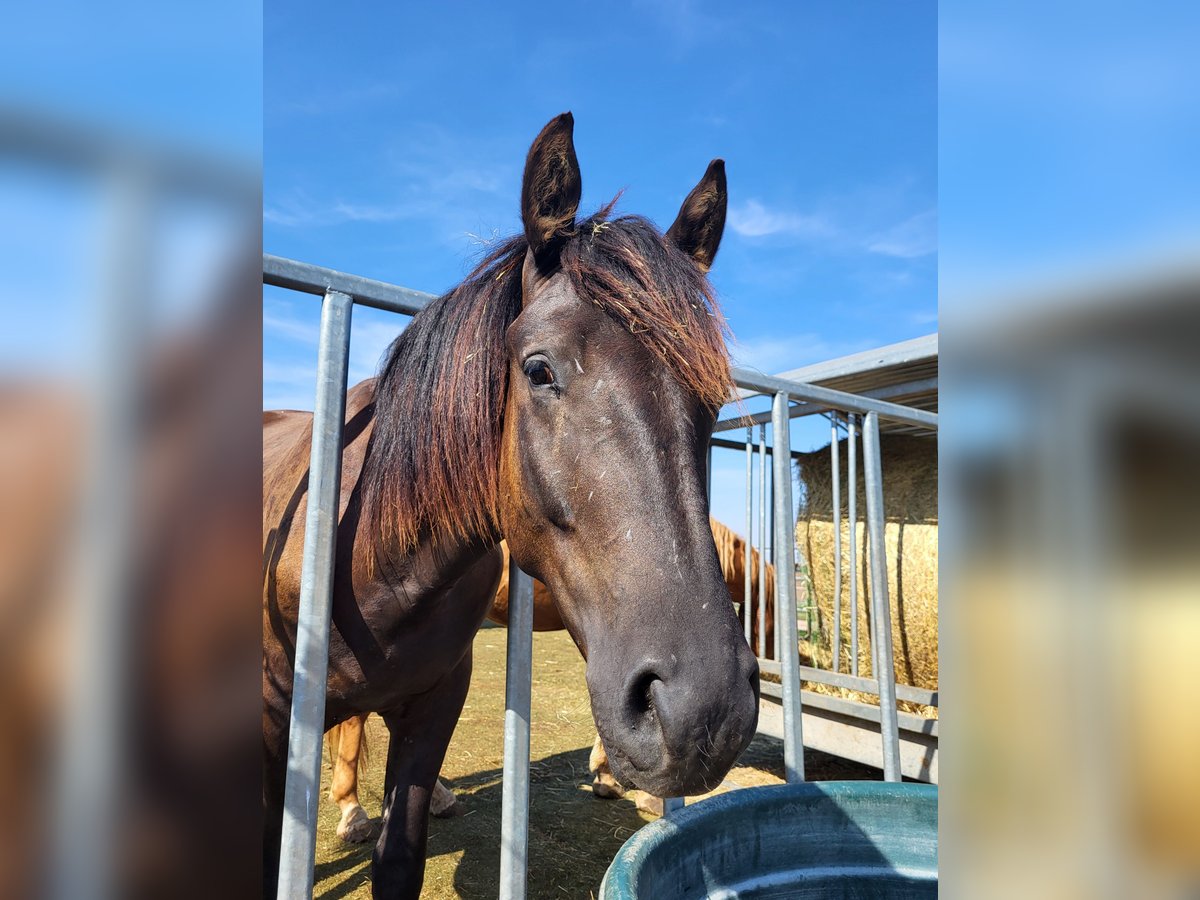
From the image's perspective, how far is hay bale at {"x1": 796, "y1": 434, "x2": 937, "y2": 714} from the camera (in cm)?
505

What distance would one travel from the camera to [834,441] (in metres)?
4.44

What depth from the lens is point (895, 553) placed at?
5293 millimetres

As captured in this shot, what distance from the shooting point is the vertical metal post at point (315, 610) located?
1.58 m

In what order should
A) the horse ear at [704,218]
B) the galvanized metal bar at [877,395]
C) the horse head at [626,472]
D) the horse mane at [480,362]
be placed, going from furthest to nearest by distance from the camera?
1. the galvanized metal bar at [877,395]
2. the horse ear at [704,218]
3. the horse mane at [480,362]
4. the horse head at [626,472]

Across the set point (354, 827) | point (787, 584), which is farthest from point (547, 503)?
point (354, 827)

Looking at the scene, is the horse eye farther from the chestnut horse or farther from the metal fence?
the metal fence

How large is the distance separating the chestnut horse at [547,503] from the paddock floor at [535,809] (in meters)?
1.25

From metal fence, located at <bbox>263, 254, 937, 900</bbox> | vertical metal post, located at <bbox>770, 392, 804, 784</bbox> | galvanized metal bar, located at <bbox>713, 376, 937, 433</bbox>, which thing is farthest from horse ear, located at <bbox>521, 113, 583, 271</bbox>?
galvanized metal bar, located at <bbox>713, 376, 937, 433</bbox>

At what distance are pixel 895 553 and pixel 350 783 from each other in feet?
13.0

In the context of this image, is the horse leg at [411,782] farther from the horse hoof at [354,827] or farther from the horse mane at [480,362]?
the horse hoof at [354,827]
